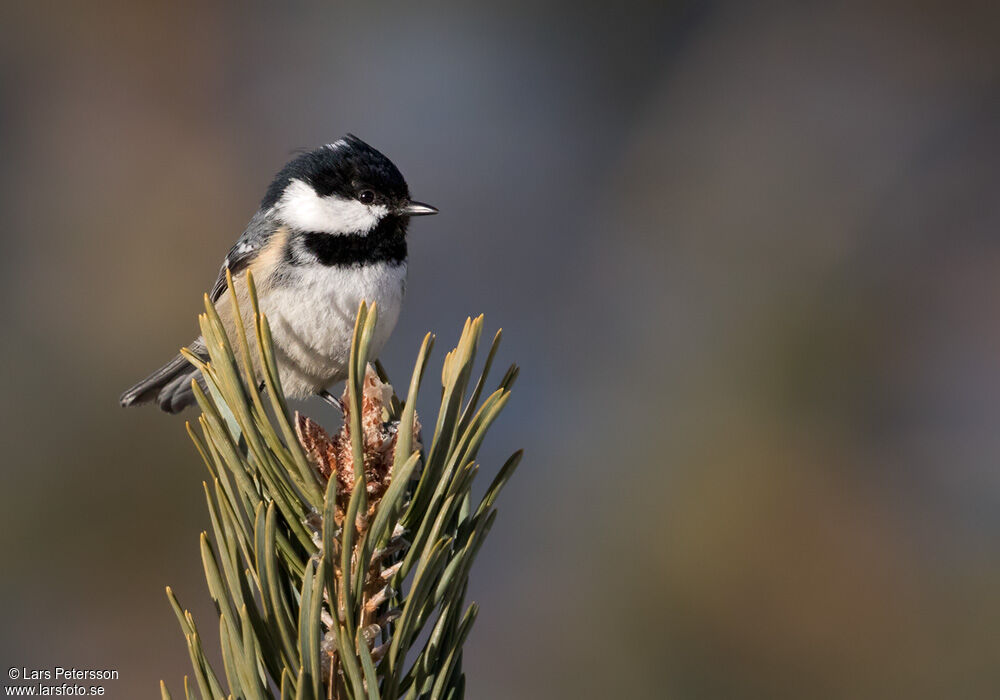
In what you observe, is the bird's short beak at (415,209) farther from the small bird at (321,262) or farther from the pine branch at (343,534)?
the pine branch at (343,534)

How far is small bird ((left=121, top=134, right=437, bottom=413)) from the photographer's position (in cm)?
175

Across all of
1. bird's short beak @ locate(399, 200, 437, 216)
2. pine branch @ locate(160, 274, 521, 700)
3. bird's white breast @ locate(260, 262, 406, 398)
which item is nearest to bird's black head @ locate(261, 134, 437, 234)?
bird's short beak @ locate(399, 200, 437, 216)

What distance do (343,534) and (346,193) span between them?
4.02 ft

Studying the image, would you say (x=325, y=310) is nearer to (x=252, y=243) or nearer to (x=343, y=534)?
(x=252, y=243)

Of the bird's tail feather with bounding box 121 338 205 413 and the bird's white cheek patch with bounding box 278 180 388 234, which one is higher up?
the bird's white cheek patch with bounding box 278 180 388 234

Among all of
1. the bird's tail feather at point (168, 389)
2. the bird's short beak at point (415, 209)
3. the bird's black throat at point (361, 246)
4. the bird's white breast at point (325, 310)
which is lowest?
the bird's tail feather at point (168, 389)

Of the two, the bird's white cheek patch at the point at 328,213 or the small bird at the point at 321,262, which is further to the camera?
the bird's white cheek patch at the point at 328,213

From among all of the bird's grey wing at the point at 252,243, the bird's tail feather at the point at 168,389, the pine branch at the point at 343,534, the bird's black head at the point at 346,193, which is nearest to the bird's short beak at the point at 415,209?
the bird's black head at the point at 346,193

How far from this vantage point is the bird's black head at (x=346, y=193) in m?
1.90

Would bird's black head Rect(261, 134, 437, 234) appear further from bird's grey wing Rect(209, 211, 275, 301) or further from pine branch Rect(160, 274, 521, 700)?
pine branch Rect(160, 274, 521, 700)

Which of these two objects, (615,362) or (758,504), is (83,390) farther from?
(758,504)

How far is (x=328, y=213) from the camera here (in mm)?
1919

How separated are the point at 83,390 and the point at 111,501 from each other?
351 mm

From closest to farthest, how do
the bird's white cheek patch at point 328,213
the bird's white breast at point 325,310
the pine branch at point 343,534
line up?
the pine branch at point 343,534, the bird's white breast at point 325,310, the bird's white cheek patch at point 328,213
